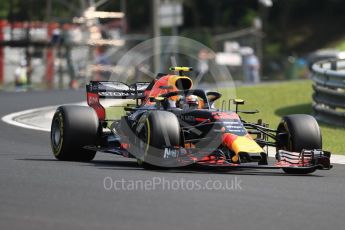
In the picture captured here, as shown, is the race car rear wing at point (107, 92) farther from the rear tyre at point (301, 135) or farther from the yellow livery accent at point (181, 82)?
the rear tyre at point (301, 135)

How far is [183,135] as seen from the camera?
42.8ft

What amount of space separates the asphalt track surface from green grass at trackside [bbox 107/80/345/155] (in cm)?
460

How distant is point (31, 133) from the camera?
1988 centimetres

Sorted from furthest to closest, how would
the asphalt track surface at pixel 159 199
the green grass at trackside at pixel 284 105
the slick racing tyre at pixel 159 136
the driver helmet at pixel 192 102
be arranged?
the green grass at trackside at pixel 284 105
the driver helmet at pixel 192 102
the slick racing tyre at pixel 159 136
the asphalt track surface at pixel 159 199

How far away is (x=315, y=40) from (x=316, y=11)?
4.58m

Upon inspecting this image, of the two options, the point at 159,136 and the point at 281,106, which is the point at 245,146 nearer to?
the point at 159,136

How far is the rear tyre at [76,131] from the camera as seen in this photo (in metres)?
13.9

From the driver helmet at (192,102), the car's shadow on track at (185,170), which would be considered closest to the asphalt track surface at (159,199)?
the car's shadow on track at (185,170)

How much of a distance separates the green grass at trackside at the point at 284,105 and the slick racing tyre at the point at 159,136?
4.84 metres

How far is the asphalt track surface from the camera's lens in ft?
28.5

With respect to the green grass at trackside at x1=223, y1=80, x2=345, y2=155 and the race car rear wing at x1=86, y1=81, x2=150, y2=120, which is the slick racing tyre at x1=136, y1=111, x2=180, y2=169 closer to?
the race car rear wing at x1=86, y1=81, x2=150, y2=120

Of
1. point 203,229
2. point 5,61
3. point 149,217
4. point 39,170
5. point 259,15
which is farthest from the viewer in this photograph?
point 259,15

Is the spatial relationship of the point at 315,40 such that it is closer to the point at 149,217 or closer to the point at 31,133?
the point at 31,133

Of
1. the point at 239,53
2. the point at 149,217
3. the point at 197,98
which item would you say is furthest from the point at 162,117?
the point at 239,53
